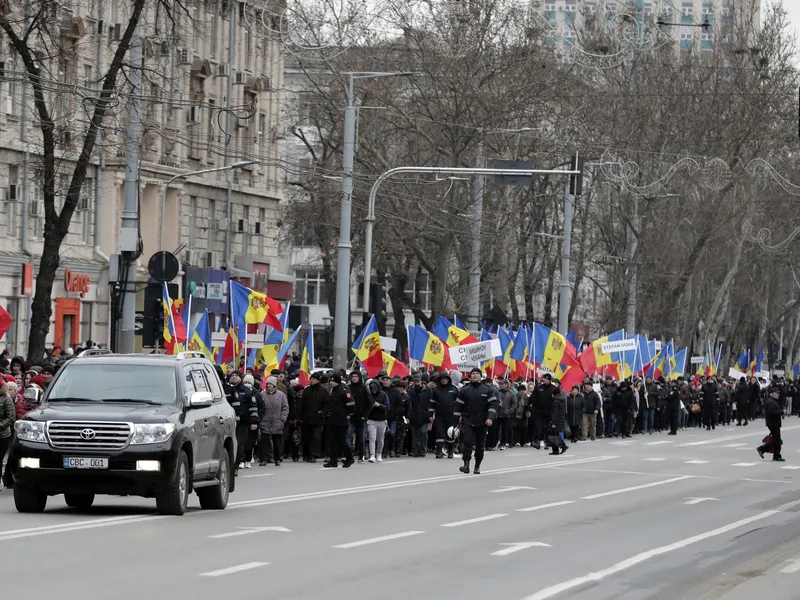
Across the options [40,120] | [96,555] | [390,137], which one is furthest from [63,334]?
[96,555]

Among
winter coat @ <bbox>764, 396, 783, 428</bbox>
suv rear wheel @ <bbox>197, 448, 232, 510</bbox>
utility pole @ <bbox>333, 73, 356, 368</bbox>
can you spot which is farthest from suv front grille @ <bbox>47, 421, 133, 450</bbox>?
winter coat @ <bbox>764, 396, 783, 428</bbox>

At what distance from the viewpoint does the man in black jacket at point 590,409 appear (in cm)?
4484

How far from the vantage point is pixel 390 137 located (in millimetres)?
54594

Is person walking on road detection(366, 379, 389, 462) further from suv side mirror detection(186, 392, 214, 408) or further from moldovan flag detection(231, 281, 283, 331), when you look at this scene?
suv side mirror detection(186, 392, 214, 408)

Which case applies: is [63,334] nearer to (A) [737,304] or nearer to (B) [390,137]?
(B) [390,137]

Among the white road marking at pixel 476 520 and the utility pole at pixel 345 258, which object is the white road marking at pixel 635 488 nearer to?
the white road marking at pixel 476 520

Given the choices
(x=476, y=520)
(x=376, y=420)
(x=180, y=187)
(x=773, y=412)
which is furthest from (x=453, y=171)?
(x=180, y=187)

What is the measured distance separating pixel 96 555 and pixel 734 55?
53.2 meters

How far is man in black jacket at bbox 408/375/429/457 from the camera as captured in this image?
109 ft

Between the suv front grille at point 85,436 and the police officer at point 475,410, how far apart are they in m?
10.7

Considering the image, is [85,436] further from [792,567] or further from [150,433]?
[792,567]

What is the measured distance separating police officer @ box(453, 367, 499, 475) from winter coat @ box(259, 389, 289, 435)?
286 cm

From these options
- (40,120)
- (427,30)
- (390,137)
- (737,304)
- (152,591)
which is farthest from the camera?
(737,304)

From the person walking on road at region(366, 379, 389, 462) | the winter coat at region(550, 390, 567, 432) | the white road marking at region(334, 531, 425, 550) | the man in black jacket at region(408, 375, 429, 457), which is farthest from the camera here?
the winter coat at region(550, 390, 567, 432)
